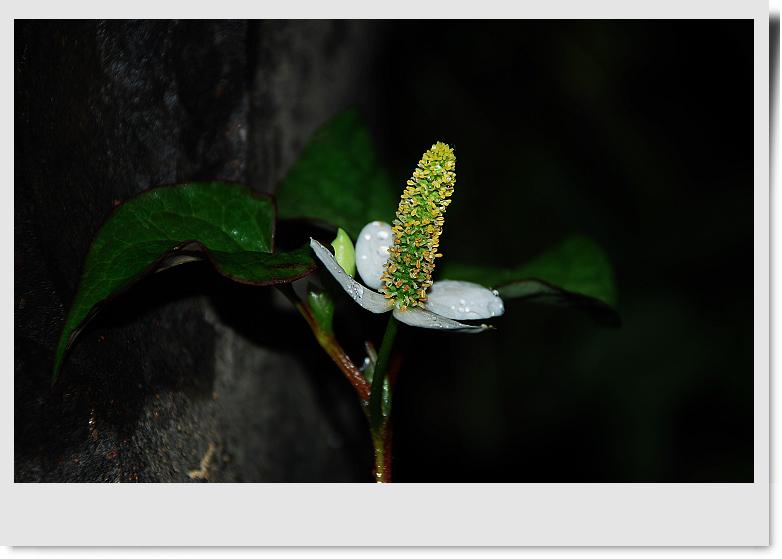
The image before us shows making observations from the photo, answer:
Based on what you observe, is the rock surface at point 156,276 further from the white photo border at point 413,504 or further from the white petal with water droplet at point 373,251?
the white petal with water droplet at point 373,251

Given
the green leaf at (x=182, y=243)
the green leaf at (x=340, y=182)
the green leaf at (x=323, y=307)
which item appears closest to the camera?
the green leaf at (x=182, y=243)

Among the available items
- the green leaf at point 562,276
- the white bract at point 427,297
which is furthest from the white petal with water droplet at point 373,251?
the green leaf at point 562,276

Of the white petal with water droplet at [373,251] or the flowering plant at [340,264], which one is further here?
the white petal with water droplet at [373,251]

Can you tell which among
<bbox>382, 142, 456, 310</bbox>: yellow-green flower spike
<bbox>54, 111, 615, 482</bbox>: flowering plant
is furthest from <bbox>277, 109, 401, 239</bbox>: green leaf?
<bbox>382, 142, 456, 310</bbox>: yellow-green flower spike

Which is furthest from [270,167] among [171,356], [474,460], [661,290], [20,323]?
[661,290]

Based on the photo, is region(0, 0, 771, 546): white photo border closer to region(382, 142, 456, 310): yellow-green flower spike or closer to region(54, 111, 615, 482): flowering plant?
region(54, 111, 615, 482): flowering plant

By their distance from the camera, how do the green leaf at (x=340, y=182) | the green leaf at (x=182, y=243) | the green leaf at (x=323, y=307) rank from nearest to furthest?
the green leaf at (x=182, y=243)
the green leaf at (x=323, y=307)
the green leaf at (x=340, y=182)

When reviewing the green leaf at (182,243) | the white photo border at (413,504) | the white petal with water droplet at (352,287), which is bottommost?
the white photo border at (413,504)

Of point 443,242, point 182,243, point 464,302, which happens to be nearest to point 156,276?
point 182,243
